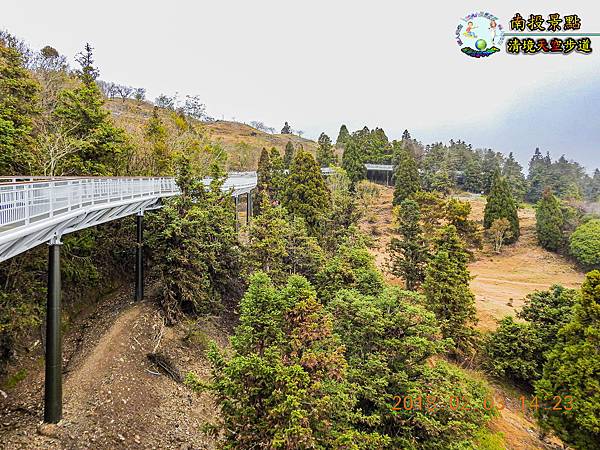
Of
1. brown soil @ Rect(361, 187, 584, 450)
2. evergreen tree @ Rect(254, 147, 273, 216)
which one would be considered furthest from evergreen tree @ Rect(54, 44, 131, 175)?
evergreen tree @ Rect(254, 147, 273, 216)

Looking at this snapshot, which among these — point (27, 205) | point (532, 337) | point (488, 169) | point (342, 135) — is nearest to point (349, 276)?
point (532, 337)


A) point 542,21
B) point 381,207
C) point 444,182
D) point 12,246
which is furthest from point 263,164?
point 12,246

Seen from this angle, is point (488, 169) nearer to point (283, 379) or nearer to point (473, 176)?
point (473, 176)

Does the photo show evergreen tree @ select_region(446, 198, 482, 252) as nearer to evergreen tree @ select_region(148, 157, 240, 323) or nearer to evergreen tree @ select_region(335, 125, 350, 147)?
evergreen tree @ select_region(148, 157, 240, 323)

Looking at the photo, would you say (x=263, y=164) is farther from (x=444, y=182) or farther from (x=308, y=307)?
(x=308, y=307)

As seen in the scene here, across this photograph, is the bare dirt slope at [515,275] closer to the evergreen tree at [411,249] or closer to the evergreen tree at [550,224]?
the evergreen tree at [550,224]

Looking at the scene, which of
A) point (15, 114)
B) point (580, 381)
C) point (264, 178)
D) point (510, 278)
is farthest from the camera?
point (264, 178)
